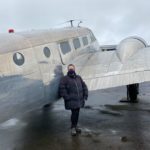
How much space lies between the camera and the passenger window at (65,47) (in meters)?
10.3

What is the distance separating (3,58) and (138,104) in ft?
22.1

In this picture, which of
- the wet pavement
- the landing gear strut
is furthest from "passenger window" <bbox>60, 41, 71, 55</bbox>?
the landing gear strut

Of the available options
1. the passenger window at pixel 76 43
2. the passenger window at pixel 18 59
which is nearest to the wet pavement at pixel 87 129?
the passenger window at pixel 18 59

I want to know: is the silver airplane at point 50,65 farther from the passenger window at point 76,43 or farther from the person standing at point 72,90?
the person standing at point 72,90

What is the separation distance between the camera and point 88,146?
8.45 meters

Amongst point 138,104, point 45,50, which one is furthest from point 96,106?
point 45,50

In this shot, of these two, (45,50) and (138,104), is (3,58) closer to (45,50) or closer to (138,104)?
(45,50)

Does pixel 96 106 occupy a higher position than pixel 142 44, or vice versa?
pixel 142 44

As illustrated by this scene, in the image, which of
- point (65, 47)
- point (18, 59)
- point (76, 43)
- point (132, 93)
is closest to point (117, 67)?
point (65, 47)

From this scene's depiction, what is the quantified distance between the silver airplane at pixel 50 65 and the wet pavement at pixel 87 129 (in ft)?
3.34

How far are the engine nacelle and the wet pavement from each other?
1894mm

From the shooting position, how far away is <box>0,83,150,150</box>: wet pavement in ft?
28.3

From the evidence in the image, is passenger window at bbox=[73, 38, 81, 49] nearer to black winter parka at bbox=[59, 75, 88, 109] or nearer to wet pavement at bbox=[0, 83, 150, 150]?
wet pavement at bbox=[0, 83, 150, 150]

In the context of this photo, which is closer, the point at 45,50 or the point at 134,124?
the point at 45,50
